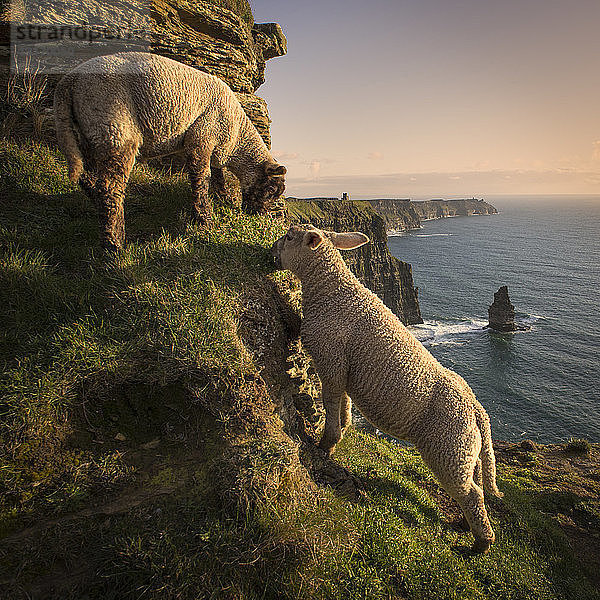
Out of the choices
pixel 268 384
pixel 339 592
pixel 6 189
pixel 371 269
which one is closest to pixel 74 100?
pixel 6 189

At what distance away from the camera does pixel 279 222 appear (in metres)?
7.64

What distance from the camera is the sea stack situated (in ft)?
194

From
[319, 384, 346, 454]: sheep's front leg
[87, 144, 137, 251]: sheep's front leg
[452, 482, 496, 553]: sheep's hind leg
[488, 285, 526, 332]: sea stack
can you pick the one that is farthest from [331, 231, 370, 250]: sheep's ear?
[488, 285, 526, 332]: sea stack

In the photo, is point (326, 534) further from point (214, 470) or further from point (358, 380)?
point (358, 380)

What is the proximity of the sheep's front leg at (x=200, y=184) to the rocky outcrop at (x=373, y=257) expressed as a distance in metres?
51.8

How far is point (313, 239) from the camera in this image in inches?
201

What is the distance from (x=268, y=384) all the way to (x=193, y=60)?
25.2 feet

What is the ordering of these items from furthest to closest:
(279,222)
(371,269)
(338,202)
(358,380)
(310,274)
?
(338,202) < (371,269) < (279,222) < (310,274) < (358,380)

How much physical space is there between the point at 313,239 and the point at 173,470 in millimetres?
3321

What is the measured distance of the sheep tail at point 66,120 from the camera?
16.5 feet

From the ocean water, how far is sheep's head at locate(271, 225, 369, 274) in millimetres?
37365

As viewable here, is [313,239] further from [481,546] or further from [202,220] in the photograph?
[481,546]

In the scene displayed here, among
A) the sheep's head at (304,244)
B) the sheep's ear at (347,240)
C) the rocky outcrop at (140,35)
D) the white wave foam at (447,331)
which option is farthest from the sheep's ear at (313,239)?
the white wave foam at (447,331)

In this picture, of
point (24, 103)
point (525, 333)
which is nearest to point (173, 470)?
point (24, 103)
